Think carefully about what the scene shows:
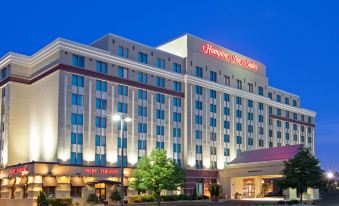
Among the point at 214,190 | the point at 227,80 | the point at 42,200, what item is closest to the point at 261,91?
the point at 227,80

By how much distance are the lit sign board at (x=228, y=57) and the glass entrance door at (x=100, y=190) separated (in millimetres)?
32888

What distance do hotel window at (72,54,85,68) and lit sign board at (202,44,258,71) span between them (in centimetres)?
2692

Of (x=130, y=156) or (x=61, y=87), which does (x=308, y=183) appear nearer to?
(x=130, y=156)

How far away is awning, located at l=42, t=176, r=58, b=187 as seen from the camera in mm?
56406

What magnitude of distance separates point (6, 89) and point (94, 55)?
14600 millimetres

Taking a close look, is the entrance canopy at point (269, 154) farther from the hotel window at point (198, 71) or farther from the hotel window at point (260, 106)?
the hotel window at point (198, 71)

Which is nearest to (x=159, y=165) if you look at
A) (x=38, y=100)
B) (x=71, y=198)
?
(x=71, y=198)

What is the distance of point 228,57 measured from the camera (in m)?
88.2

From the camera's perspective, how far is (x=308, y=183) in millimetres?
54156

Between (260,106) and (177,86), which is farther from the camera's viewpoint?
(260,106)

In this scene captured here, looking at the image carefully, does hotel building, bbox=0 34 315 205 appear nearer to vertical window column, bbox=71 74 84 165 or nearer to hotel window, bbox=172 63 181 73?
vertical window column, bbox=71 74 84 165

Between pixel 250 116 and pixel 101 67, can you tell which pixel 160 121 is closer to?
pixel 101 67

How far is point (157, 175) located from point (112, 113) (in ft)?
47.6

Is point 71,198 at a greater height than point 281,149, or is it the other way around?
point 281,149
